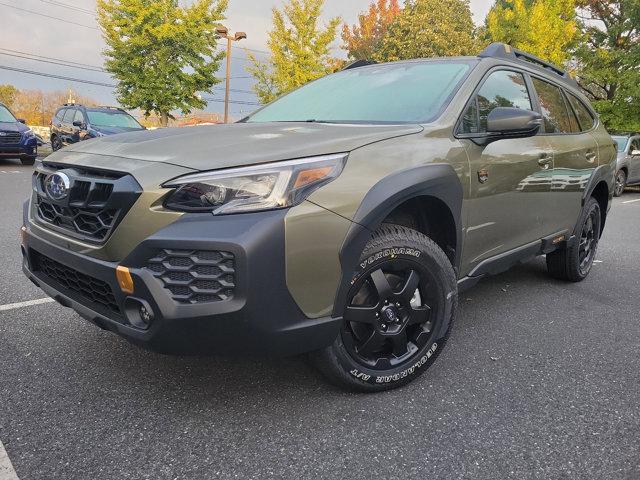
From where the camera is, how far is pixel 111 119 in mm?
14680

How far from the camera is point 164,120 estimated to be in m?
22.4

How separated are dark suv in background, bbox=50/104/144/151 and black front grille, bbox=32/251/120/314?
12.2m

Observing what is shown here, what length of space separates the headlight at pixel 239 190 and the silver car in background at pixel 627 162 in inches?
551

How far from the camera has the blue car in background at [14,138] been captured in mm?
13516

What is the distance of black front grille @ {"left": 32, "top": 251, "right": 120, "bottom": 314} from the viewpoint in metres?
1.98

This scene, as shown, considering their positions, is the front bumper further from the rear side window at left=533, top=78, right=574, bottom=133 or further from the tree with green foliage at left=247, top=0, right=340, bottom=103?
the tree with green foliage at left=247, top=0, right=340, bottom=103

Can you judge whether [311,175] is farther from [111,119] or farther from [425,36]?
[425,36]

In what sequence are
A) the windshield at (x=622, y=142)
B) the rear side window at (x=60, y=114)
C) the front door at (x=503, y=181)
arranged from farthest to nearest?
the rear side window at (x=60, y=114)
the windshield at (x=622, y=142)
the front door at (x=503, y=181)

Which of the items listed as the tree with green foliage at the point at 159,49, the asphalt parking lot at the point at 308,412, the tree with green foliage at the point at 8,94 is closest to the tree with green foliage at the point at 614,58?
the tree with green foliage at the point at 159,49

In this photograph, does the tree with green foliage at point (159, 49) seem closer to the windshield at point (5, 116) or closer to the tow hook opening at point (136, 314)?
the windshield at point (5, 116)

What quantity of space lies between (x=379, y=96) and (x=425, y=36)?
2722 centimetres

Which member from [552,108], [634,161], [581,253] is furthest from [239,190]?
[634,161]

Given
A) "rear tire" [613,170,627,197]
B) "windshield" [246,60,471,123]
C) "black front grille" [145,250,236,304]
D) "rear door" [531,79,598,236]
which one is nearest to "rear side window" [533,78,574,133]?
"rear door" [531,79,598,236]

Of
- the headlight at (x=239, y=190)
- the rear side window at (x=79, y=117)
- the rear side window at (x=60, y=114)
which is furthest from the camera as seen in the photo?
the rear side window at (x=60, y=114)
